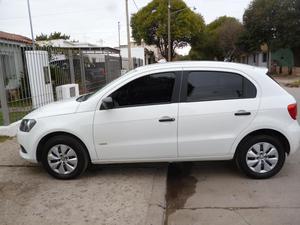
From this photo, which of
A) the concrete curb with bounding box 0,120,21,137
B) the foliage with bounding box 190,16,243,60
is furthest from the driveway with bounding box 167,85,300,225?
the foliage with bounding box 190,16,243,60

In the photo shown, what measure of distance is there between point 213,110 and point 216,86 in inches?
14.5

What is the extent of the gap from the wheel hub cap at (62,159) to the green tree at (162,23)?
43192mm

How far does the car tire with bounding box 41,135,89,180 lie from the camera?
190 inches

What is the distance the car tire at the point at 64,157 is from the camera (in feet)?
15.8

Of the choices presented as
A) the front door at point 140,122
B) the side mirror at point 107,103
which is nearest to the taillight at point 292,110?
the front door at point 140,122

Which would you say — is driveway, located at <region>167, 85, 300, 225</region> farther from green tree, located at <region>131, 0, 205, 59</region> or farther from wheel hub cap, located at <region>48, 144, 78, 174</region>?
green tree, located at <region>131, 0, 205, 59</region>

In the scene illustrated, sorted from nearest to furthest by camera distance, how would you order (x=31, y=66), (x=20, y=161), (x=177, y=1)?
(x=20, y=161)
(x=31, y=66)
(x=177, y=1)

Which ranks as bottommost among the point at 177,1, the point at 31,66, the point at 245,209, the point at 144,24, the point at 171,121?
the point at 245,209

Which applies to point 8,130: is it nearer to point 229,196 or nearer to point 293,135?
point 229,196

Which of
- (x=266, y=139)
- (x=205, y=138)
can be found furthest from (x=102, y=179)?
(x=266, y=139)

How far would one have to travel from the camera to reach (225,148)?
4.81m

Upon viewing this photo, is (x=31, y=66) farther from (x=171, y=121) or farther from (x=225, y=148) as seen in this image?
(x=225, y=148)

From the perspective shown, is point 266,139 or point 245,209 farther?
point 266,139

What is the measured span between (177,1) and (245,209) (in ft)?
162
